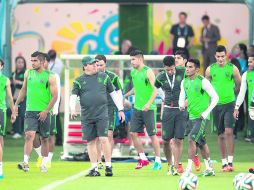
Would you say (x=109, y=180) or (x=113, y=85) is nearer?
(x=109, y=180)

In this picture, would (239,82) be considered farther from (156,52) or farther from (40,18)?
(40,18)

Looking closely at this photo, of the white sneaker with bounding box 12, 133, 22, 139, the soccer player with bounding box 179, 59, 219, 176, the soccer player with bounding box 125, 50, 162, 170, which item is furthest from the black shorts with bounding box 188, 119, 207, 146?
the white sneaker with bounding box 12, 133, 22, 139

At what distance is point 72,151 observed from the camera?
26250mm

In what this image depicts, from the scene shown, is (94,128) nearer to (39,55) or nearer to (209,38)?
(39,55)

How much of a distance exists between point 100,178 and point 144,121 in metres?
3.16

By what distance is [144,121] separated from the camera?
24062 millimetres

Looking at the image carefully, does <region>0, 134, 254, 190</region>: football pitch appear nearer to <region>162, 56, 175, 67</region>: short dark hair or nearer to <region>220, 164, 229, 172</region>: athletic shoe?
<region>220, 164, 229, 172</region>: athletic shoe

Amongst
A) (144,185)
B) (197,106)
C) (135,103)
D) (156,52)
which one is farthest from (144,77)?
(156,52)

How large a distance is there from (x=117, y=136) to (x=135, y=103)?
7.24 ft

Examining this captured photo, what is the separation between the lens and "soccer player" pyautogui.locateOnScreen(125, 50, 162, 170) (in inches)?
938

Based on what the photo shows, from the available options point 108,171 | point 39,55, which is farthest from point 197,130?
point 39,55

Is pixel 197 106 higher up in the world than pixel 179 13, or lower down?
lower down

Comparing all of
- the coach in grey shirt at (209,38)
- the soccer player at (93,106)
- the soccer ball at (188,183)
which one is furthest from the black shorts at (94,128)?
the coach in grey shirt at (209,38)

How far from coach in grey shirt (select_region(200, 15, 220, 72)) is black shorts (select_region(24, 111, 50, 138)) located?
12.6 metres
